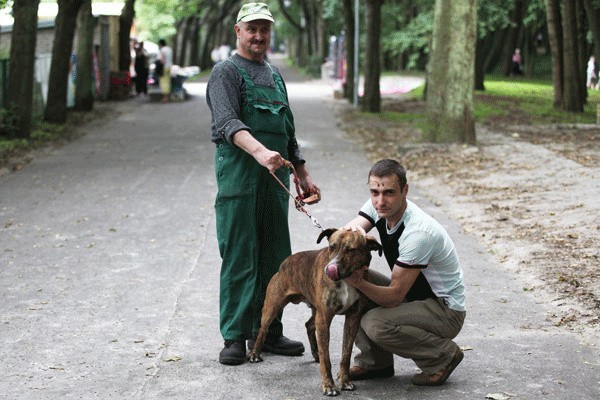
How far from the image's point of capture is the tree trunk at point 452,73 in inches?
712

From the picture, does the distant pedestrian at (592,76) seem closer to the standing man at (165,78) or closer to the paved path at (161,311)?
the standing man at (165,78)

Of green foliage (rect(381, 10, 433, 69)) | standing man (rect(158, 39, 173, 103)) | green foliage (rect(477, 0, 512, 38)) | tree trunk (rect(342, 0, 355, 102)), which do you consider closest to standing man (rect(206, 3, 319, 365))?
tree trunk (rect(342, 0, 355, 102))

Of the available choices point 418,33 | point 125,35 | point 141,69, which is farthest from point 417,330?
point 418,33

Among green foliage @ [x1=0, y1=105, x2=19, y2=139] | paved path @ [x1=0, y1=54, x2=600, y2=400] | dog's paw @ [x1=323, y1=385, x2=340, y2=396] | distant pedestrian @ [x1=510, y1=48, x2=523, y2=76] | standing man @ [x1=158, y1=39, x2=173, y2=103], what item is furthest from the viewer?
distant pedestrian @ [x1=510, y1=48, x2=523, y2=76]

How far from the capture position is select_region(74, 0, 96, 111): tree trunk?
2855cm

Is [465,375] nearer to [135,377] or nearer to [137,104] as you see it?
[135,377]

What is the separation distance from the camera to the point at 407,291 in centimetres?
575

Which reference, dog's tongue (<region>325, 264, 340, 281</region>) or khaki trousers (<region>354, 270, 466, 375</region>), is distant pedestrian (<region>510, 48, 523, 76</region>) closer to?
khaki trousers (<region>354, 270, 466, 375</region>)

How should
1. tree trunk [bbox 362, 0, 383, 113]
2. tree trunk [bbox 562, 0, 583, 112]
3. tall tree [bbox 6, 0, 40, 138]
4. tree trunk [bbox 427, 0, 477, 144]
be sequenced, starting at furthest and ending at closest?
tree trunk [bbox 362, 0, 383, 113], tree trunk [bbox 562, 0, 583, 112], tall tree [bbox 6, 0, 40, 138], tree trunk [bbox 427, 0, 477, 144]

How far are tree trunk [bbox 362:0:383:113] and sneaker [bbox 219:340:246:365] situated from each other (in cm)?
2271

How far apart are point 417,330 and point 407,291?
225 millimetres

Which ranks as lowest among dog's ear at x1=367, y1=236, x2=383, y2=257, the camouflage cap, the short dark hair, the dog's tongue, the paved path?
the paved path

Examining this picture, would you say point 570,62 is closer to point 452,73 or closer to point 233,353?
point 452,73

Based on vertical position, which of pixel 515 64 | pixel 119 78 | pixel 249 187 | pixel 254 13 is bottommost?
pixel 515 64
